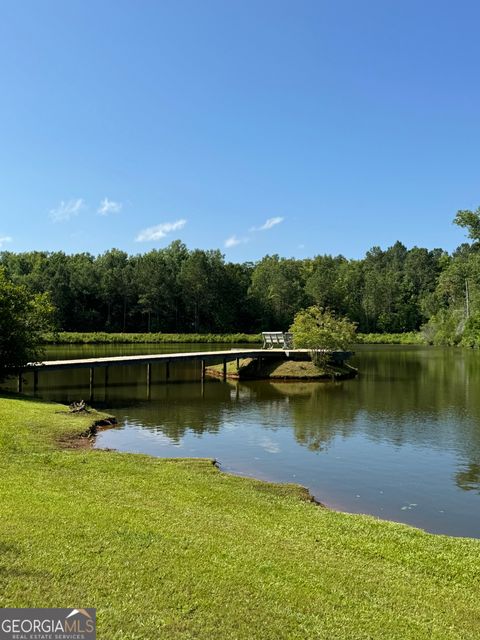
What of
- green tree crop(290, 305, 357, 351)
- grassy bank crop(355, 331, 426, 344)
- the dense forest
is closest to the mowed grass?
green tree crop(290, 305, 357, 351)

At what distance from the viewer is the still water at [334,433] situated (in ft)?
49.2

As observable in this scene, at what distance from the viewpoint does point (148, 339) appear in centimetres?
8994

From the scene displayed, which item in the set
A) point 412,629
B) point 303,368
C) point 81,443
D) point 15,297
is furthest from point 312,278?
point 412,629

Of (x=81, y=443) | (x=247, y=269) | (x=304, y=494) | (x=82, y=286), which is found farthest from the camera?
(x=247, y=269)

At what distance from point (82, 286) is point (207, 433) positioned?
3578 inches

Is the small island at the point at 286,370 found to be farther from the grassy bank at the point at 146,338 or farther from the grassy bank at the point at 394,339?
the grassy bank at the point at 394,339

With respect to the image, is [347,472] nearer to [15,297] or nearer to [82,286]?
[15,297]

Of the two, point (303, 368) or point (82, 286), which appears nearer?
point (303, 368)

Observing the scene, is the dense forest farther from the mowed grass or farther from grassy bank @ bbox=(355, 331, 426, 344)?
A: the mowed grass

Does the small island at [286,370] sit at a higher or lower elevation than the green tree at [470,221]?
lower

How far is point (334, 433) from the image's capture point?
23.7 meters

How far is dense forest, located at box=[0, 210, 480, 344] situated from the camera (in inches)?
4082

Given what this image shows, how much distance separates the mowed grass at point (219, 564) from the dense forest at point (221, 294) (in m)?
85.8

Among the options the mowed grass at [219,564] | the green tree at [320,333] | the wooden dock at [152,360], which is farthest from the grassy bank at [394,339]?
the mowed grass at [219,564]
